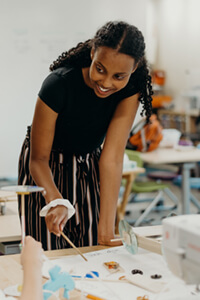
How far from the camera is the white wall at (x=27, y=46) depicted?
4.12 metres

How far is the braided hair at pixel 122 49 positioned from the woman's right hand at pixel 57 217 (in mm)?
546

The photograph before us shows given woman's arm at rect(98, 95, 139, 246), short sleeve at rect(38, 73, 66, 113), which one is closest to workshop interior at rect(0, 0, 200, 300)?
woman's arm at rect(98, 95, 139, 246)

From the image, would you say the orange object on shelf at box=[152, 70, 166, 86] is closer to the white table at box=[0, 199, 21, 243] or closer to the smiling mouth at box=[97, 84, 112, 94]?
the white table at box=[0, 199, 21, 243]

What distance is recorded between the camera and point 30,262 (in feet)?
3.73

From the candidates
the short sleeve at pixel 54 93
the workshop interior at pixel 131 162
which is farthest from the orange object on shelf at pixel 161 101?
the short sleeve at pixel 54 93

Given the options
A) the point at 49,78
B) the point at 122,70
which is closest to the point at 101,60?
the point at 122,70

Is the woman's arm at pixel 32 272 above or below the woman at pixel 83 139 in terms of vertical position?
below

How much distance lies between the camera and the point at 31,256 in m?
1.15

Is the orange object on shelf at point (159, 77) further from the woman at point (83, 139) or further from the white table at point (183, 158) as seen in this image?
the woman at point (83, 139)

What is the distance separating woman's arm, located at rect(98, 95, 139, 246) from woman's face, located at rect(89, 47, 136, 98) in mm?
267

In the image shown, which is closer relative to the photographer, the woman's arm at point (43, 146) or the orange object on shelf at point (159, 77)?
the woman's arm at point (43, 146)

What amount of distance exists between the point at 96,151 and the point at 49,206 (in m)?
0.60

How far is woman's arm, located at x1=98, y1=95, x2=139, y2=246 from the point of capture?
1891 mm

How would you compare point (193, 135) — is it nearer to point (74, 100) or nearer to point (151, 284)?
point (74, 100)
